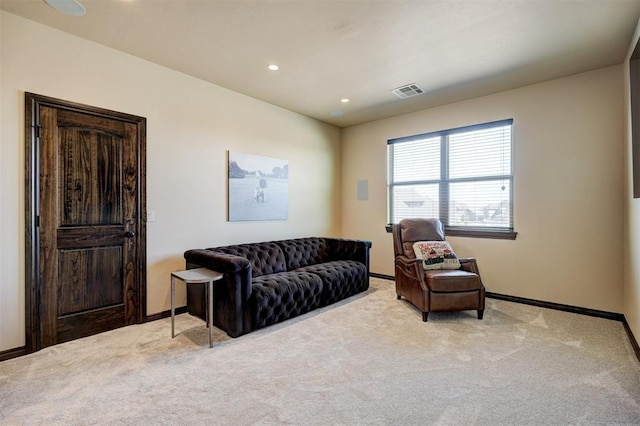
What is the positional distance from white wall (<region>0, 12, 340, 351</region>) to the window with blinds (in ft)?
4.77

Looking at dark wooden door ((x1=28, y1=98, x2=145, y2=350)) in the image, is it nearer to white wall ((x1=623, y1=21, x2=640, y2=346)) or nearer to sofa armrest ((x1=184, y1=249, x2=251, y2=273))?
sofa armrest ((x1=184, y1=249, x2=251, y2=273))

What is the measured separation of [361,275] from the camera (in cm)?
443

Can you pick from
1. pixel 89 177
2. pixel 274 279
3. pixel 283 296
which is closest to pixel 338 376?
pixel 283 296

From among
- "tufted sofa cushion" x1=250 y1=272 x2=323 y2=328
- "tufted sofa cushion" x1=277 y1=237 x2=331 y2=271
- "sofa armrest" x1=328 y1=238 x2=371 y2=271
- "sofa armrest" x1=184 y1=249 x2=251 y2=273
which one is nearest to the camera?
"sofa armrest" x1=184 y1=249 x2=251 y2=273

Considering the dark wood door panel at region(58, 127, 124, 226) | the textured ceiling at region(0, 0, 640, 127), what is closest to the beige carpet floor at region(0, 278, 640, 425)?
the dark wood door panel at region(58, 127, 124, 226)

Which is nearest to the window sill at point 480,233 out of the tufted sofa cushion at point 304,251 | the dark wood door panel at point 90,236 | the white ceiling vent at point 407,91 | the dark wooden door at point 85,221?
the tufted sofa cushion at point 304,251

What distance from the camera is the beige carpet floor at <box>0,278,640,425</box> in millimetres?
1866

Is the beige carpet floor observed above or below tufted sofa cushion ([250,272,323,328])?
below

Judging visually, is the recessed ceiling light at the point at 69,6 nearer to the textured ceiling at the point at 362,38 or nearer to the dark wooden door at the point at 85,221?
the textured ceiling at the point at 362,38

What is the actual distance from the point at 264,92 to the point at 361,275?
283 cm

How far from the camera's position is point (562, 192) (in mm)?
3775

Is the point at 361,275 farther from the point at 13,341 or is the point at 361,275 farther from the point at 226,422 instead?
the point at 13,341

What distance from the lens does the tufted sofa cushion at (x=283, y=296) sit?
3140 millimetres

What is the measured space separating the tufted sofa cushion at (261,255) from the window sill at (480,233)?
8.18 feet
